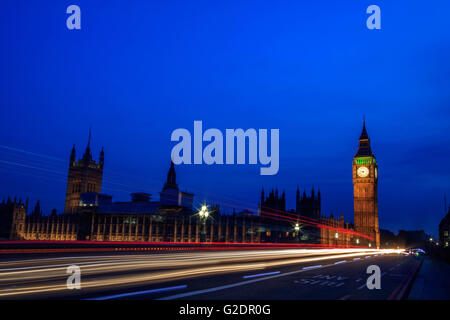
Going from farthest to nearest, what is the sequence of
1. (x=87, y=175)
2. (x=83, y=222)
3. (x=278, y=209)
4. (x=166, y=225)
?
(x=87, y=175), (x=278, y=209), (x=83, y=222), (x=166, y=225)

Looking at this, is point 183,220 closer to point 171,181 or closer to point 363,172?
point 171,181

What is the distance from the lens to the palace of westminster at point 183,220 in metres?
89.9

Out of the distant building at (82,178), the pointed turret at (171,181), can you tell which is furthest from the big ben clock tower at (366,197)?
the distant building at (82,178)

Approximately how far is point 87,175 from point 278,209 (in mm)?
101587

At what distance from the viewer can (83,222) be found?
106875 millimetres

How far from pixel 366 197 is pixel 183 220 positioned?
84660 millimetres

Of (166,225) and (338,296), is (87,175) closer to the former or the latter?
(166,225)

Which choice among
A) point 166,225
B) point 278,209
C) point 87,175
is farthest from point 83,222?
point 87,175

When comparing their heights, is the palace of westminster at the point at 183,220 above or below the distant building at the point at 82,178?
below

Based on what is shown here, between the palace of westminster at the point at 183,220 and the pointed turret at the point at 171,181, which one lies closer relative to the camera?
the palace of westminster at the point at 183,220

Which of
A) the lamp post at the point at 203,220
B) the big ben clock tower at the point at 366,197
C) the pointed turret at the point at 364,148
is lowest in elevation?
the lamp post at the point at 203,220

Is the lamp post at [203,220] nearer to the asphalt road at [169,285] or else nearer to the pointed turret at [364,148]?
the asphalt road at [169,285]

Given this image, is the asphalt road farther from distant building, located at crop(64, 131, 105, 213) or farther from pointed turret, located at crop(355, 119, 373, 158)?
distant building, located at crop(64, 131, 105, 213)
